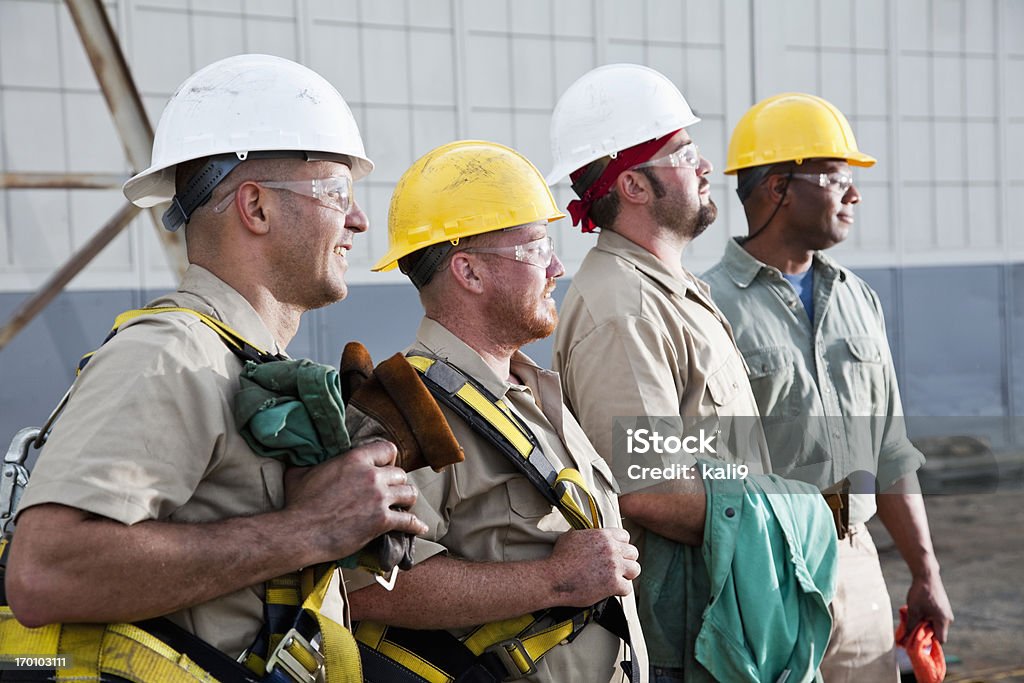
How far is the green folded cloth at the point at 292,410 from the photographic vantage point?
181 cm

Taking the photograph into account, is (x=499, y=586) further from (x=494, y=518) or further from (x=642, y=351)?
(x=642, y=351)

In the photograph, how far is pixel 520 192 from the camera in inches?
103

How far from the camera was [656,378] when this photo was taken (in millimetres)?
2926

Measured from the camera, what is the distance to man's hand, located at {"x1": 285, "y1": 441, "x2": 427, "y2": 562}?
184 centimetres

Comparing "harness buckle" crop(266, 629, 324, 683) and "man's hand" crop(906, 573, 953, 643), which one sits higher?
"harness buckle" crop(266, 629, 324, 683)

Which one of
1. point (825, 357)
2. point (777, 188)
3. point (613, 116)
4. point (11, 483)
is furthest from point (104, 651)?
point (777, 188)

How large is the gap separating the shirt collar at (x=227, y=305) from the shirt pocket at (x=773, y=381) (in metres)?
1.88

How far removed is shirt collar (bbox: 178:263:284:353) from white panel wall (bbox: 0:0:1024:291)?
4700 mm

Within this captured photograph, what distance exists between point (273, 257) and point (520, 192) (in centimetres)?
68

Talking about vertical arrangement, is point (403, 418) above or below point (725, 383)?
above

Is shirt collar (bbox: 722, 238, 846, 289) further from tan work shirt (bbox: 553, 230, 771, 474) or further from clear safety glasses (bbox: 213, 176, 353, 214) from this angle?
clear safety glasses (bbox: 213, 176, 353, 214)

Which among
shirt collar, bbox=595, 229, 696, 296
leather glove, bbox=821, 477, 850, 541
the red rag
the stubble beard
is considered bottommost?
the red rag

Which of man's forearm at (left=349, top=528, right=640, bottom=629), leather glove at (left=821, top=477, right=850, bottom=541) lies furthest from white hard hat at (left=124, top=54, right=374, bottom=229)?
leather glove at (left=821, top=477, right=850, bottom=541)

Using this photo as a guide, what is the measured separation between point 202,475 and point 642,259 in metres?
1.78
